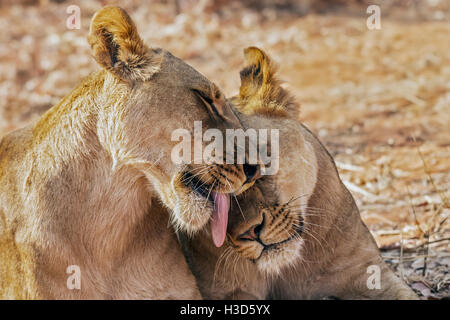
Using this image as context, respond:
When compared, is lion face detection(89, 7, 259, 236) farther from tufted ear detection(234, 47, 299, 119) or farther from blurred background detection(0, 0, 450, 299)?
blurred background detection(0, 0, 450, 299)

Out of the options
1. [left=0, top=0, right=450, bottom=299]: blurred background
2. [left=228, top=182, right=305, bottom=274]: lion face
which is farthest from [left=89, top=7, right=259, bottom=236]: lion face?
[left=0, top=0, right=450, bottom=299]: blurred background

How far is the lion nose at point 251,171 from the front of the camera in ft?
10.3

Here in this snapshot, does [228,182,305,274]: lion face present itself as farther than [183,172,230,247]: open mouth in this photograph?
Yes

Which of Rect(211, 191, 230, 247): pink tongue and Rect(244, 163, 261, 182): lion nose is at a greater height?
Rect(244, 163, 261, 182): lion nose

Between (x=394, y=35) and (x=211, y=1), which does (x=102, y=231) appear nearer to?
(x=394, y=35)

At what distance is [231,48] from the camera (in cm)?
1030

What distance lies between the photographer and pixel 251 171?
316 cm

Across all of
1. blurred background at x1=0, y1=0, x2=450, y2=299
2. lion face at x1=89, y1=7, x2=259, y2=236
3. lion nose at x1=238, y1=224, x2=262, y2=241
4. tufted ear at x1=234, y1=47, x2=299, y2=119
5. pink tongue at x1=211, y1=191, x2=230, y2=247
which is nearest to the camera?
lion face at x1=89, y1=7, x2=259, y2=236

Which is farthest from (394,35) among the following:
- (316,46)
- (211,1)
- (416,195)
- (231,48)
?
(416,195)

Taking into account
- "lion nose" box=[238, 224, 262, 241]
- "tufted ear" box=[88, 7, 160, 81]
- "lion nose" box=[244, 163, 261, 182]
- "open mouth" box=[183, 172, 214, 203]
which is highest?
"tufted ear" box=[88, 7, 160, 81]

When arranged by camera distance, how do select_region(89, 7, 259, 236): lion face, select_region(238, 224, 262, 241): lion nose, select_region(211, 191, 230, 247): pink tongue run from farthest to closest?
select_region(238, 224, 262, 241): lion nose
select_region(211, 191, 230, 247): pink tongue
select_region(89, 7, 259, 236): lion face

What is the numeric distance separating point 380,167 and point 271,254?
2655 mm

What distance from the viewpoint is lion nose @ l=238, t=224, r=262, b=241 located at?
324 centimetres

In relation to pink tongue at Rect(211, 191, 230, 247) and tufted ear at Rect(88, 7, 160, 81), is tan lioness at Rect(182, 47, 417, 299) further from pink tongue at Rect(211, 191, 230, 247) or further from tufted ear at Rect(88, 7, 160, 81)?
tufted ear at Rect(88, 7, 160, 81)
